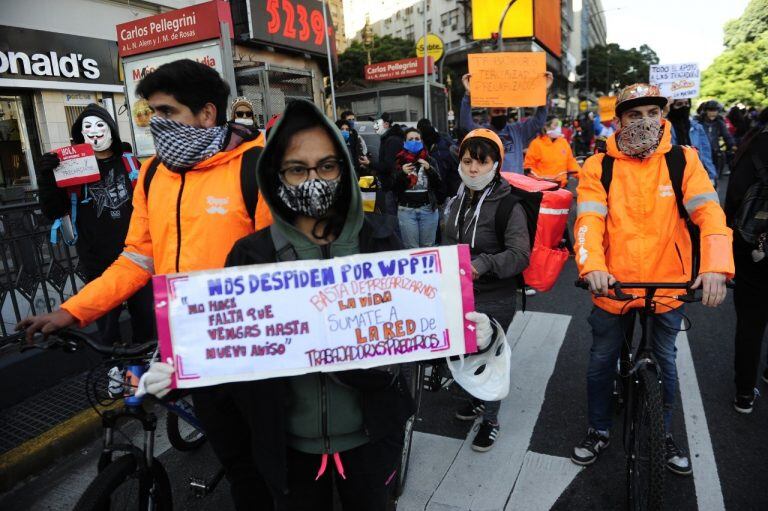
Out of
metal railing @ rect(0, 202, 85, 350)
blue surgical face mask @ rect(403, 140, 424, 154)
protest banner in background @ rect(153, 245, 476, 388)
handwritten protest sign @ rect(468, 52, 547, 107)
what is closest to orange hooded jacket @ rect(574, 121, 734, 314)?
protest banner in background @ rect(153, 245, 476, 388)

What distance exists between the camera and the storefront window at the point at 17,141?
10094 millimetres

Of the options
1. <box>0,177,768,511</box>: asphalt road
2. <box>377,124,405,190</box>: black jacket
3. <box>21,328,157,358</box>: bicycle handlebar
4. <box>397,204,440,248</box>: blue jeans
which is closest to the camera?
<box>21,328,157,358</box>: bicycle handlebar

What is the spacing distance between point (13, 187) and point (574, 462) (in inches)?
452

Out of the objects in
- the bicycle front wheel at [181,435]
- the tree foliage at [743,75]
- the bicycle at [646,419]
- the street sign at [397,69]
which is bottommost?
the bicycle front wheel at [181,435]

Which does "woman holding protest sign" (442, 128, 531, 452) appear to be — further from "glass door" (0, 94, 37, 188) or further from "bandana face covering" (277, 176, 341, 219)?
"glass door" (0, 94, 37, 188)

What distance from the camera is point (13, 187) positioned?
10297 mm

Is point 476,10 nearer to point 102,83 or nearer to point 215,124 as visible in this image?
point 102,83

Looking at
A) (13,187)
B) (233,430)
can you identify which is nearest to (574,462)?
(233,430)

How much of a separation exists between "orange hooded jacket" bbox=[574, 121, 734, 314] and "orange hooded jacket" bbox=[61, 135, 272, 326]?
5.71 ft

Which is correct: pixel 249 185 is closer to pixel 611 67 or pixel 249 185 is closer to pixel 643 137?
pixel 643 137

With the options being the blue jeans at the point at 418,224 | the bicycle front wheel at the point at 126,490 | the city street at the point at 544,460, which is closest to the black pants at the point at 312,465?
the bicycle front wheel at the point at 126,490

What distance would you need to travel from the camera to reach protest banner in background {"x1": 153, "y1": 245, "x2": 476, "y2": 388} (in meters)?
1.63

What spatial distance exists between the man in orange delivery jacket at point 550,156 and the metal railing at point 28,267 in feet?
21.7

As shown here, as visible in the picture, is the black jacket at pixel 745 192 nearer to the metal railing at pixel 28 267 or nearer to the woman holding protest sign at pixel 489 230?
the woman holding protest sign at pixel 489 230
